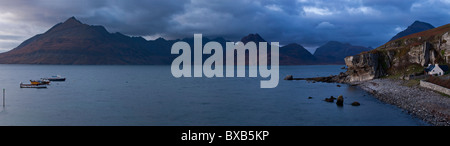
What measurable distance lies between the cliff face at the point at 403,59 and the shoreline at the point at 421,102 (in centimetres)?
2289

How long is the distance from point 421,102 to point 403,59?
49743 mm

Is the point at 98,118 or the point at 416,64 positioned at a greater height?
the point at 416,64

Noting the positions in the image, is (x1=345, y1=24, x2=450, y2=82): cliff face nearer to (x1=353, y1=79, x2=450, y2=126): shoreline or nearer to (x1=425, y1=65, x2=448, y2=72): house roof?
(x1=425, y1=65, x2=448, y2=72): house roof

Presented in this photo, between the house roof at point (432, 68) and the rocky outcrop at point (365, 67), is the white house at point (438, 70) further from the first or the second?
the rocky outcrop at point (365, 67)

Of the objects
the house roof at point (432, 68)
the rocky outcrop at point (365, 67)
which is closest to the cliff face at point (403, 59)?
the rocky outcrop at point (365, 67)

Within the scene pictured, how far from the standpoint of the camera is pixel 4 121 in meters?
39.5

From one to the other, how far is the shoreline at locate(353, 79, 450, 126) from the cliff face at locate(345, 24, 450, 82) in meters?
22.9

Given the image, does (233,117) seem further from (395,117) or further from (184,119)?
(395,117)

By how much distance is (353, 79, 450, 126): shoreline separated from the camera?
32.9 metres

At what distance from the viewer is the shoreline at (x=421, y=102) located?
1297 inches

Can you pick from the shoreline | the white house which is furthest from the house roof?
the shoreline

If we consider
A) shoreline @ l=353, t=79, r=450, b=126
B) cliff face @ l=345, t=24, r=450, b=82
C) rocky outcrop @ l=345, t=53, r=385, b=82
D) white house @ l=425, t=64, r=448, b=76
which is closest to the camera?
shoreline @ l=353, t=79, r=450, b=126
